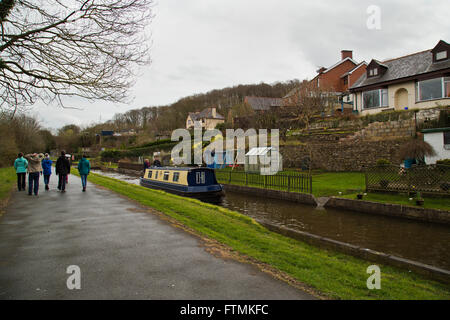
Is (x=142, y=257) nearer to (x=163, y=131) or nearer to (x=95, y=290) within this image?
(x=95, y=290)

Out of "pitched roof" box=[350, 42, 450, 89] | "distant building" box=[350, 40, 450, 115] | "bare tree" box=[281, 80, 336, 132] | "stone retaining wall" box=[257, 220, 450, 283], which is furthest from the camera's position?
"bare tree" box=[281, 80, 336, 132]

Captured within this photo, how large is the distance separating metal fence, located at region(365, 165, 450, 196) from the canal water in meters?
2.01

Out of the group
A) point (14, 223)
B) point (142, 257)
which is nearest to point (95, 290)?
point (142, 257)

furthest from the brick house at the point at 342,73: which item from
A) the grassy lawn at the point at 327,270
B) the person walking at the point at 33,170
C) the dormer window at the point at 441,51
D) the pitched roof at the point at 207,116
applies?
the grassy lawn at the point at 327,270

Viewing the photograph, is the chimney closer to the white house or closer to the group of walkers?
the white house

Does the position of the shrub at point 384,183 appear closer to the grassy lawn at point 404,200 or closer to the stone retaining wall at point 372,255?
the grassy lawn at point 404,200

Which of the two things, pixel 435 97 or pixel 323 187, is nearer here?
pixel 323 187

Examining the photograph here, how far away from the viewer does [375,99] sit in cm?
2461

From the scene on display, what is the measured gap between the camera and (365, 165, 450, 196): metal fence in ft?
34.4

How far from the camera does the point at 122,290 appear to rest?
354 centimetres

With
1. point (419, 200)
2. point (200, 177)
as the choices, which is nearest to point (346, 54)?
point (200, 177)

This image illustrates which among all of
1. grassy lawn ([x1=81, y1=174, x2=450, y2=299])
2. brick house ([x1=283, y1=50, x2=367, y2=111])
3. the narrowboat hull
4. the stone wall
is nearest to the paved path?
grassy lawn ([x1=81, y1=174, x2=450, y2=299])
